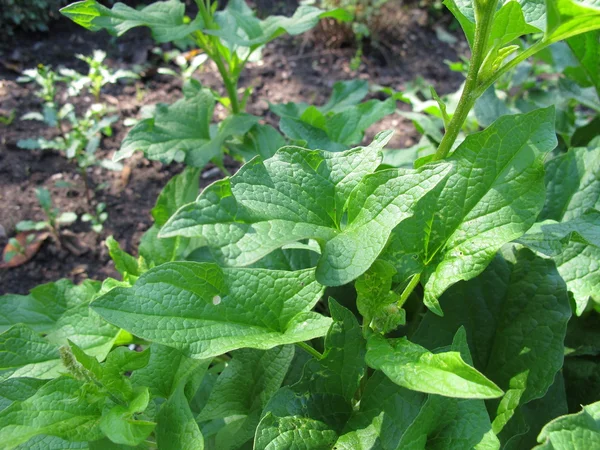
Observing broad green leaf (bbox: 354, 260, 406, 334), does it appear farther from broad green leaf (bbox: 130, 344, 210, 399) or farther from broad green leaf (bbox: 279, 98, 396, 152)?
broad green leaf (bbox: 279, 98, 396, 152)

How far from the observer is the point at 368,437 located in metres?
1.01

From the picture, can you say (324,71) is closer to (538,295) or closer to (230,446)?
(538,295)

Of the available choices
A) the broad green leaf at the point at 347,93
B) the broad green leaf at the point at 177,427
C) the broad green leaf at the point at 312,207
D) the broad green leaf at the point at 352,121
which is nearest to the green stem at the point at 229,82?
the broad green leaf at the point at 352,121

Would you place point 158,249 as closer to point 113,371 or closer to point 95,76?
point 113,371

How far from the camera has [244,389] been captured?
1.18 meters

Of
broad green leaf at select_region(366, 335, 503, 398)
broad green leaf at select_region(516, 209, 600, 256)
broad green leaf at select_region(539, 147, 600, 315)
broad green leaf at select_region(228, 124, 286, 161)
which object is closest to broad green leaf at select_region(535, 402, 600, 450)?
broad green leaf at select_region(366, 335, 503, 398)

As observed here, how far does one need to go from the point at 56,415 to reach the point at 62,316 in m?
0.43

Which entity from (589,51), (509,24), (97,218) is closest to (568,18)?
(509,24)

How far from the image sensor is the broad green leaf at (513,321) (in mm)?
1148

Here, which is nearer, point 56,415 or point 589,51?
point 56,415

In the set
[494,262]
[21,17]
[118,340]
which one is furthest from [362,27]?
[118,340]

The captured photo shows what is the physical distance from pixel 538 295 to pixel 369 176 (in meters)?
0.54

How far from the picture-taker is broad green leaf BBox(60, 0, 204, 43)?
4.72 ft

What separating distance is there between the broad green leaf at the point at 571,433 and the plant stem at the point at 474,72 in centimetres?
50
